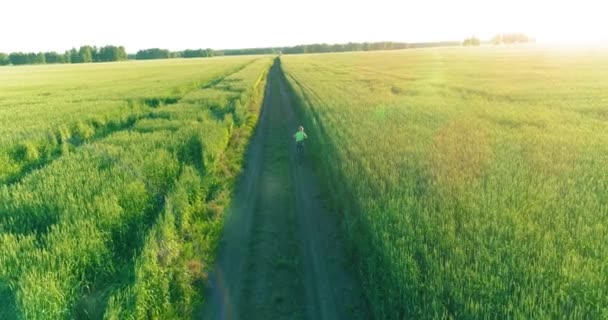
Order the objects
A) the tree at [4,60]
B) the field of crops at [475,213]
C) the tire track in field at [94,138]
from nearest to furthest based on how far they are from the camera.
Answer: the field of crops at [475,213]
the tire track in field at [94,138]
the tree at [4,60]

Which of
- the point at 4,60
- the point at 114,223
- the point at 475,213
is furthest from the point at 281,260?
the point at 4,60

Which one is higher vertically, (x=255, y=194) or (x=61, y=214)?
(x=61, y=214)

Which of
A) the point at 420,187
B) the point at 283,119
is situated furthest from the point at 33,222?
the point at 283,119

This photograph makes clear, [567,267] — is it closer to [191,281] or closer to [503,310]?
[503,310]

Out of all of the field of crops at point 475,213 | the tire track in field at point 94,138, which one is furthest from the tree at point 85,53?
the field of crops at point 475,213

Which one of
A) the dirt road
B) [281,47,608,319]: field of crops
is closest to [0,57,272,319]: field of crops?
the dirt road

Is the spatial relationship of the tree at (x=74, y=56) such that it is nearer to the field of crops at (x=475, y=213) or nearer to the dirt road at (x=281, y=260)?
the field of crops at (x=475, y=213)

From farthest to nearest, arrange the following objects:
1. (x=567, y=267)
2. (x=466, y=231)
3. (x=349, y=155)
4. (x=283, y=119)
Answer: (x=283, y=119), (x=349, y=155), (x=466, y=231), (x=567, y=267)

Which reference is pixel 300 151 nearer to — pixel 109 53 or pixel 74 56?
pixel 74 56
